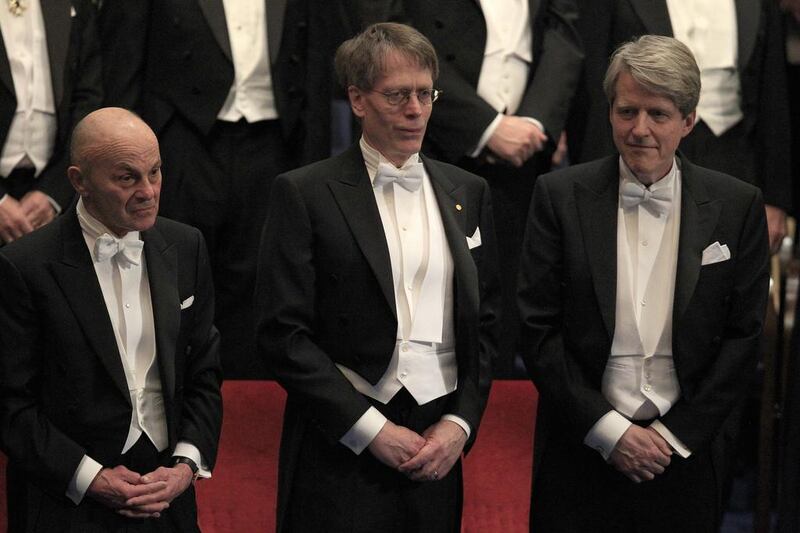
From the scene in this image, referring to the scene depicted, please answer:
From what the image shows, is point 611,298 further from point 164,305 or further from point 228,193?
point 228,193

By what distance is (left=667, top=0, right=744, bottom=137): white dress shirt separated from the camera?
4.53 m

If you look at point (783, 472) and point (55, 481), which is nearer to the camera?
point (55, 481)

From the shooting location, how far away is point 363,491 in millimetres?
3252

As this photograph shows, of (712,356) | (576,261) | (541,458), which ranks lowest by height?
(541,458)

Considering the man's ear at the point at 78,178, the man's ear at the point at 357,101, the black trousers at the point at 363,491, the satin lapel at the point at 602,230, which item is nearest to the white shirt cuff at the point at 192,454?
the black trousers at the point at 363,491

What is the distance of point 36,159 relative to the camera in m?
4.24

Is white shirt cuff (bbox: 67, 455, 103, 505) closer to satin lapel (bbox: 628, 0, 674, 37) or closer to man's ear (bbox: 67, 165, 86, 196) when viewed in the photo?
man's ear (bbox: 67, 165, 86, 196)

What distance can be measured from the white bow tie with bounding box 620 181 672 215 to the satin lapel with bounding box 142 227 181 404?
106 centimetres

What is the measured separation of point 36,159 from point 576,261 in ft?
5.95

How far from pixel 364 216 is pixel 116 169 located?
58cm

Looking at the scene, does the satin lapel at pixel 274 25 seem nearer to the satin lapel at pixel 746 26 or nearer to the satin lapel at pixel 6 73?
the satin lapel at pixel 6 73

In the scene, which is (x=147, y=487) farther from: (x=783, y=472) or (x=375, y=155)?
(x=783, y=472)

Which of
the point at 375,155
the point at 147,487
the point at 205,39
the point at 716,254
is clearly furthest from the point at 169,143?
the point at 716,254

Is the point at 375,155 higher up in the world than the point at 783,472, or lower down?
higher up
